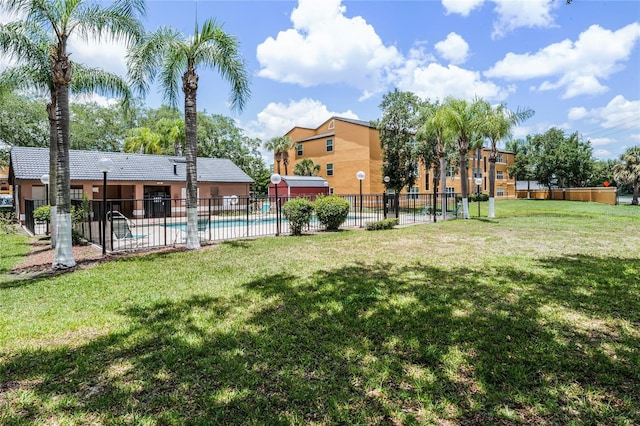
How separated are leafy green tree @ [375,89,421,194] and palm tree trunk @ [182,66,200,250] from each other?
21840mm

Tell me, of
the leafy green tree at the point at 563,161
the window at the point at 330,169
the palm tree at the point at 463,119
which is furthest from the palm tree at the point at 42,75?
the leafy green tree at the point at 563,161

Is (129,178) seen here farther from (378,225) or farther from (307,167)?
(378,225)

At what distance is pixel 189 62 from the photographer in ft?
30.8

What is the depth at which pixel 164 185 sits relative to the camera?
2483 centimetres

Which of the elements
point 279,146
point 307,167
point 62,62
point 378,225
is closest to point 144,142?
point 279,146

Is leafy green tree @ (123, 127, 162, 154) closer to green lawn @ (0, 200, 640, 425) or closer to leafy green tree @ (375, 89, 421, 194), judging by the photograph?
leafy green tree @ (375, 89, 421, 194)

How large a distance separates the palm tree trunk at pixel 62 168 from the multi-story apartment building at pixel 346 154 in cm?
2592

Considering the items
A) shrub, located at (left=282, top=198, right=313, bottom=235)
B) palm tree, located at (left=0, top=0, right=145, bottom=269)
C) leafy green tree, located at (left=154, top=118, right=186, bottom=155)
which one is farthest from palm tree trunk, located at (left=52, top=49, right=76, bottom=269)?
leafy green tree, located at (left=154, top=118, right=186, bottom=155)

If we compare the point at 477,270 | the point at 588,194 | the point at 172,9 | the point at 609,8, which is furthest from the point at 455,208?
the point at 588,194

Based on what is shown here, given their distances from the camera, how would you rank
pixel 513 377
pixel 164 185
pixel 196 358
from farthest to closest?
pixel 164 185
pixel 196 358
pixel 513 377

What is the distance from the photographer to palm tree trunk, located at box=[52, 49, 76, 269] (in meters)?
7.43

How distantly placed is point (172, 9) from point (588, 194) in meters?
45.8

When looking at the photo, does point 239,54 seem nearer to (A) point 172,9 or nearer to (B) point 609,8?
(A) point 172,9

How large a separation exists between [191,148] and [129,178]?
54.7 ft
